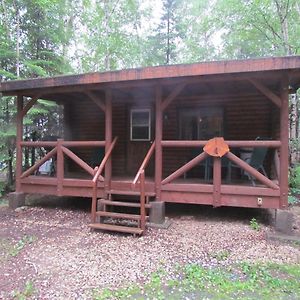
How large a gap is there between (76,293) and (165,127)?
5.22 metres

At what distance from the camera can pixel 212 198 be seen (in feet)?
16.0

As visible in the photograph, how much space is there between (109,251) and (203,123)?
14.1ft

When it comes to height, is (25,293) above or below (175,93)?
below

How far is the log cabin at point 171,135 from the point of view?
14.8ft

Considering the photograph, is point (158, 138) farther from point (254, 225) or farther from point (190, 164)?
point (254, 225)

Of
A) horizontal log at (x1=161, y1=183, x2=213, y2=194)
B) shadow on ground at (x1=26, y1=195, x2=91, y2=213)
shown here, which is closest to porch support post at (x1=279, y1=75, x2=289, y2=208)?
horizontal log at (x1=161, y1=183, x2=213, y2=194)

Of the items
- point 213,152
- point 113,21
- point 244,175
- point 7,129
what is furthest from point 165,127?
point 113,21

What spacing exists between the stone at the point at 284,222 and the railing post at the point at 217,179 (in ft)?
3.09

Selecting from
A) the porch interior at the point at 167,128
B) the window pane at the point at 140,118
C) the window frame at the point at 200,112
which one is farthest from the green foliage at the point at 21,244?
the window frame at the point at 200,112

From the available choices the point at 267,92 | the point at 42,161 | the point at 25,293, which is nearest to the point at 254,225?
the point at 267,92

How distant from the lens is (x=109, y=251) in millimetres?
3834

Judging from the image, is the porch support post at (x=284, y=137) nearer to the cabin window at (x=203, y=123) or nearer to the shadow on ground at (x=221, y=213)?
the shadow on ground at (x=221, y=213)

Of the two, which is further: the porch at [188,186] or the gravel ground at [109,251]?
the porch at [188,186]

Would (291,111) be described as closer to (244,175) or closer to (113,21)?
(244,175)
